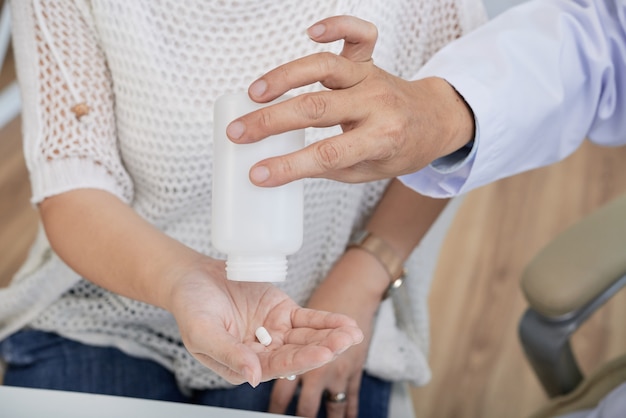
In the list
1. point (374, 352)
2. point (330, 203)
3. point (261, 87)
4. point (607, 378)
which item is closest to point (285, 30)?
point (330, 203)

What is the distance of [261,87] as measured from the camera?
0.65 meters

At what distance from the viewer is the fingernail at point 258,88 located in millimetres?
652

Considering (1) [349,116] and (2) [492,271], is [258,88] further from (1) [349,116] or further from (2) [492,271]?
(2) [492,271]

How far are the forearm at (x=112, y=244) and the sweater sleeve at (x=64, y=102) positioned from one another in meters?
0.02

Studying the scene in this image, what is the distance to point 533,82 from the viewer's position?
88 cm

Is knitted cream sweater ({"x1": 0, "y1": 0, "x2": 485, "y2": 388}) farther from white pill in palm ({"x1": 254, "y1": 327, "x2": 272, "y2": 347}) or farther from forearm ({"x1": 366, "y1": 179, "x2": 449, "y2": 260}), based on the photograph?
white pill in palm ({"x1": 254, "y1": 327, "x2": 272, "y2": 347})

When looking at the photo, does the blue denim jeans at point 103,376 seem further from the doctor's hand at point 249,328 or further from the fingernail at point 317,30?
the fingernail at point 317,30

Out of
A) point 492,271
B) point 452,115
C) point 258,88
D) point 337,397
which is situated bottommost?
point 492,271

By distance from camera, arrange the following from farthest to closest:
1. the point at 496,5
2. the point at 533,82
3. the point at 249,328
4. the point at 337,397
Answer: the point at 496,5 → the point at 337,397 → the point at 533,82 → the point at 249,328

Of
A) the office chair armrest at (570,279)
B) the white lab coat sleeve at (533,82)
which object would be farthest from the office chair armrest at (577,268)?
the white lab coat sleeve at (533,82)

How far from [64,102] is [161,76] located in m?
0.12

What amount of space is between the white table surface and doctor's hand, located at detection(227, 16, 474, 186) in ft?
0.65

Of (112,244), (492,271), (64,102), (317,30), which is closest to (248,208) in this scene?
(317,30)

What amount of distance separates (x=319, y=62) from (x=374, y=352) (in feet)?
1.65
